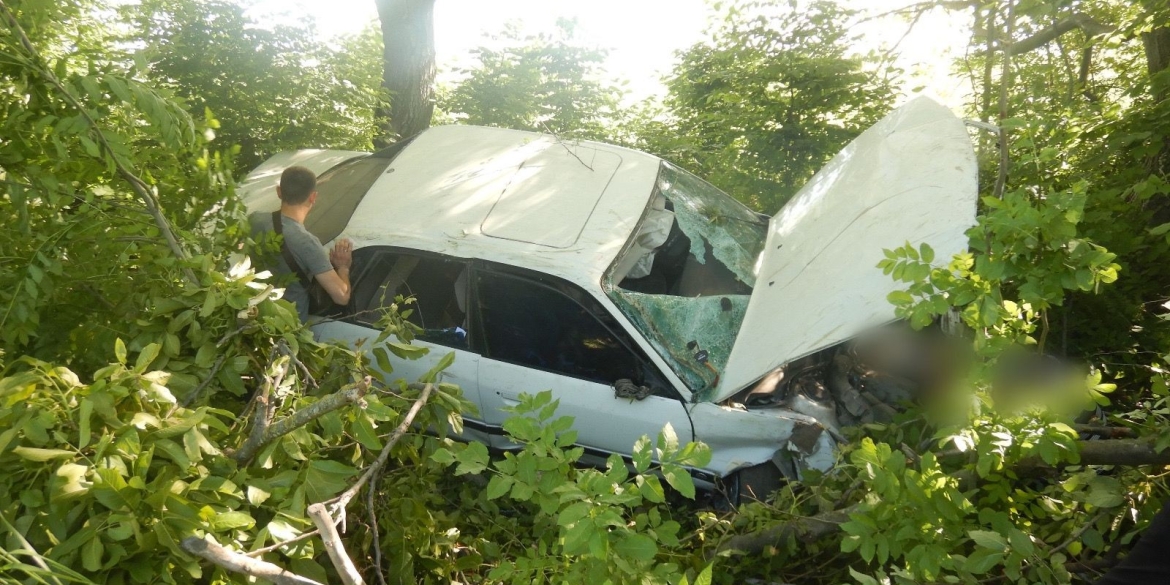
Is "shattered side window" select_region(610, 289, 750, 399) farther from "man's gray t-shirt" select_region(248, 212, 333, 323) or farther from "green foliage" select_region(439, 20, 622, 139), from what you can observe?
"green foliage" select_region(439, 20, 622, 139)

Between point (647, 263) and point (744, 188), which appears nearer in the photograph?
point (647, 263)

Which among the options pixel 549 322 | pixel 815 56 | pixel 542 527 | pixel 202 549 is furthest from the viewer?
pixel 815 56

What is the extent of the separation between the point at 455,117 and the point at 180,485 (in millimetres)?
6630

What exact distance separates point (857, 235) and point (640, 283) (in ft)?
3.56

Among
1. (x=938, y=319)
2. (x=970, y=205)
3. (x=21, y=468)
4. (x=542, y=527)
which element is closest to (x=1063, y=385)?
(x=970, y=205)

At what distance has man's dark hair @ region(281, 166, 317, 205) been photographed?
3.56 meters

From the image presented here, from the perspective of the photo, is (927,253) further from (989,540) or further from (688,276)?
(688,276)

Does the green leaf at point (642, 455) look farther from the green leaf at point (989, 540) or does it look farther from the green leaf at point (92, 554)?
the green leaf at point (92, 554)

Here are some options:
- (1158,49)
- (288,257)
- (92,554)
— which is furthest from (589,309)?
(1158,49)

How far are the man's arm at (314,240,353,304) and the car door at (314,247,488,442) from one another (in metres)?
0.05

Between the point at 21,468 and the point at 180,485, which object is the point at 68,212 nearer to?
the point at 21,468

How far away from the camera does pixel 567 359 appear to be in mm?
3381

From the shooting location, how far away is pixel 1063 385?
2.30 m

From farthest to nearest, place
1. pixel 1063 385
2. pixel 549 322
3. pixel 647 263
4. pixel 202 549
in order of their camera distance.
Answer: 1. pixel 647 263
2. pixel 549 322
3. pixel 1063 385
4. pixel 202 549
